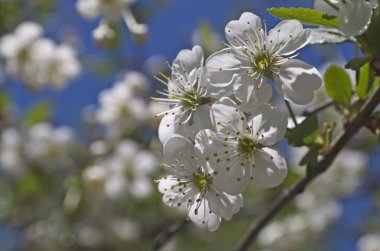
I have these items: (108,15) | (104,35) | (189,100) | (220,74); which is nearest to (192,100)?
(189,100)

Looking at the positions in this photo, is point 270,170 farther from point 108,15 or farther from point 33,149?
point 33,149

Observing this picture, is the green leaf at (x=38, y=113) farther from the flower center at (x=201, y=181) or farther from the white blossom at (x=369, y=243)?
the flower center at (x=201, y=181)

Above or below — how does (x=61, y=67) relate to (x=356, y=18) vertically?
below

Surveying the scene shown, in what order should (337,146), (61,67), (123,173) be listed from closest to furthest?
(337,146), (123,173), (61,67)

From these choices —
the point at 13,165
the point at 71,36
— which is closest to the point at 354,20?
the point at 13,165

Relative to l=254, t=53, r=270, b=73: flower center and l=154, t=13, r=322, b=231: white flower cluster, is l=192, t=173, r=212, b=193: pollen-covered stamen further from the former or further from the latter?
l=254, t=53, r=270, b=73: flower center
